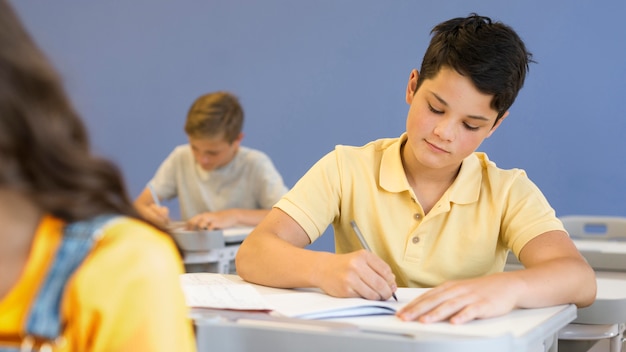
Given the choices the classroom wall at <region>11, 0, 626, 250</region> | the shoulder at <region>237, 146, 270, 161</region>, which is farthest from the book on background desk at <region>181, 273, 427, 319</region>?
the shoulder at <region>237, 146, 270, 161</region>

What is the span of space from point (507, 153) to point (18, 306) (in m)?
3.30

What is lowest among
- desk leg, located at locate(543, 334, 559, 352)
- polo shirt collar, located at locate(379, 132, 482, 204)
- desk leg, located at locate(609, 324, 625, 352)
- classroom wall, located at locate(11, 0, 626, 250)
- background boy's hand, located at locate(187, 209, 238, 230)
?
desk leg, located at locate(609, 324, 625, 352)

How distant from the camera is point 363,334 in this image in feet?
3.41

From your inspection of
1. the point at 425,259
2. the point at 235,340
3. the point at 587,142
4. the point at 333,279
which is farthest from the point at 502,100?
the point at 587,142

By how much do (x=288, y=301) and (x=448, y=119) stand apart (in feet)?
1.60

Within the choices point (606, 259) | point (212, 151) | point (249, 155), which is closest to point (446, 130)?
point (606, 259)

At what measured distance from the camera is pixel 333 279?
1362 millimetres

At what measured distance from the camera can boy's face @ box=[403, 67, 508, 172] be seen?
5.10 feet

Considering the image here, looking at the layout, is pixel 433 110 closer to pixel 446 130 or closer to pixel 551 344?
pixel 446 130

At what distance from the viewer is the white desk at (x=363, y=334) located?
102 centimetres

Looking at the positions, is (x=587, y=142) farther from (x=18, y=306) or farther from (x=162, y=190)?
(x=18, y=306)

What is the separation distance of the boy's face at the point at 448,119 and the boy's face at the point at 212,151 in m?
1.85

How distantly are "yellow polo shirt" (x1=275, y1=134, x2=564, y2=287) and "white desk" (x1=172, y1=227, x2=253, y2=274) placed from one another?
3.11 feet

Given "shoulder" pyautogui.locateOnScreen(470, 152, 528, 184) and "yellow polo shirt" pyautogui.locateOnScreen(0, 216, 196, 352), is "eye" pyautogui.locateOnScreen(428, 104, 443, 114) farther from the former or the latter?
"yellow polo shirt" pyautogui.locateOnScreen(0, 216, 196, 352)
